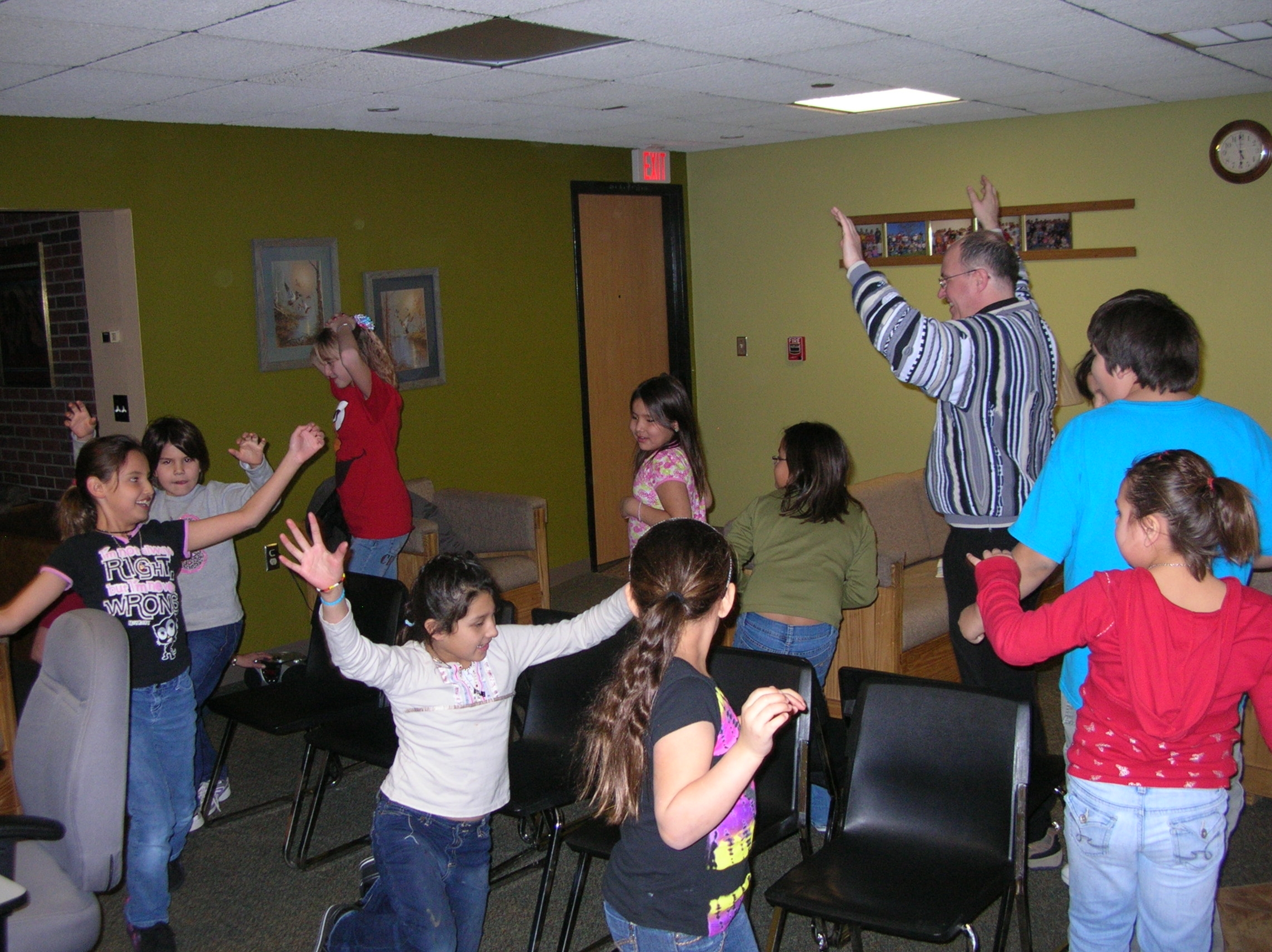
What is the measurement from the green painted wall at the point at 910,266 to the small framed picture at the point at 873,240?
11 cm

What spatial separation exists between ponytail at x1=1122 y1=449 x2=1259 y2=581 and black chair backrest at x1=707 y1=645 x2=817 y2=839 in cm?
108

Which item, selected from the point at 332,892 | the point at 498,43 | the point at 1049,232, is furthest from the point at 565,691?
the point at 1049,232

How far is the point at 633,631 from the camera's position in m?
3.25

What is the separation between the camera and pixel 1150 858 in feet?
7.00

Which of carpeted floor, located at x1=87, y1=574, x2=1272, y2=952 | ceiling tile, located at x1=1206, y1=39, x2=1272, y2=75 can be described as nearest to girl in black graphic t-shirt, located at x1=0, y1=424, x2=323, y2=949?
carpeted floor, located at x1=87, y1=574, x2=1272, y2=952

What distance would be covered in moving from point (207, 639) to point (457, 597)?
5.74 feet

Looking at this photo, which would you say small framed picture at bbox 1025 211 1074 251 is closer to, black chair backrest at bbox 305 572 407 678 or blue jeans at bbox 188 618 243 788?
black chair backrest at bbox 305 572 407 678

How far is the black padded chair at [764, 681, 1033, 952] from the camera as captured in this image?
8.03 ft

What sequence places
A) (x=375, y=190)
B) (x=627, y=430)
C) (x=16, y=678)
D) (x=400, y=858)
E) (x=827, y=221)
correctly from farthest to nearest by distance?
(x=627, y=430), (x=827, y=221), (x=375, y=190), (x=16, y=678), (x=400, y=858)

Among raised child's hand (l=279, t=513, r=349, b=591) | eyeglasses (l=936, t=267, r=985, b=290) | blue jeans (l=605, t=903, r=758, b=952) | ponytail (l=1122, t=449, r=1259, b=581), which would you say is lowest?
blue jeans (l=605, t=903, r=758, b=952)

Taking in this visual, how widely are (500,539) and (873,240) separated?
10.1 feet

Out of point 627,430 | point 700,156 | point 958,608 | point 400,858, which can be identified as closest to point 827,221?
point 700,156

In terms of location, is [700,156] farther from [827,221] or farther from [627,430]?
[627,430]

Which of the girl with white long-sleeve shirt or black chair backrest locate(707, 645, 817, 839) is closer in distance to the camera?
the girl with white long-sleeve shirt
